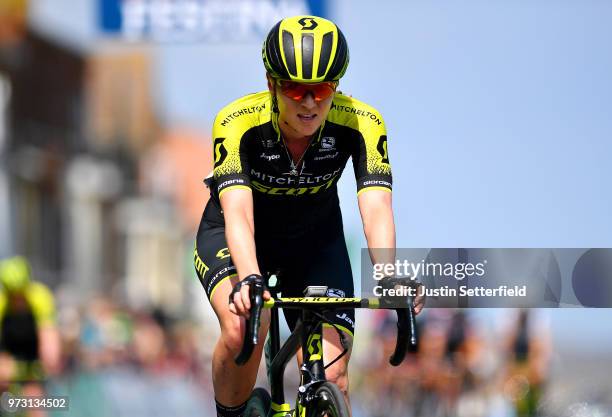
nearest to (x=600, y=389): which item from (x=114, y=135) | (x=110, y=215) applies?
(x=110, y=215)

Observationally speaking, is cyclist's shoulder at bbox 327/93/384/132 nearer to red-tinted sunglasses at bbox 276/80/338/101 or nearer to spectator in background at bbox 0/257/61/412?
red-tinted sunglasses at bbox 276/80/338/101

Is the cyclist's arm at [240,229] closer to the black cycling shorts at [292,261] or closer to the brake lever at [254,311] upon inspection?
the brake lever at [254,311]

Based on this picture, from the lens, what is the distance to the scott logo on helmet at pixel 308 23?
20.3 ft

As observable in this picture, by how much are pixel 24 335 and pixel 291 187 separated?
6.58m

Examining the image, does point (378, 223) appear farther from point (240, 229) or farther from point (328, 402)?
point (328, 402)

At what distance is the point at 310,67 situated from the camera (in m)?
6.07

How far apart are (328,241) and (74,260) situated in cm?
3450

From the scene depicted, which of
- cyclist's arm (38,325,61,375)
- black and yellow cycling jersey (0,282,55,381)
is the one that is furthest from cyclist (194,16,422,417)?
black and yellow cycling jersey (0,282,55,381)

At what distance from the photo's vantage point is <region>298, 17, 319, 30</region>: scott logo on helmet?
6195 mm

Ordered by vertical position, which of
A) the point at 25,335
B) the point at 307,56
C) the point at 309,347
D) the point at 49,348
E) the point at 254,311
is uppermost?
the point at 307,56

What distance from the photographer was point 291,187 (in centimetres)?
668
